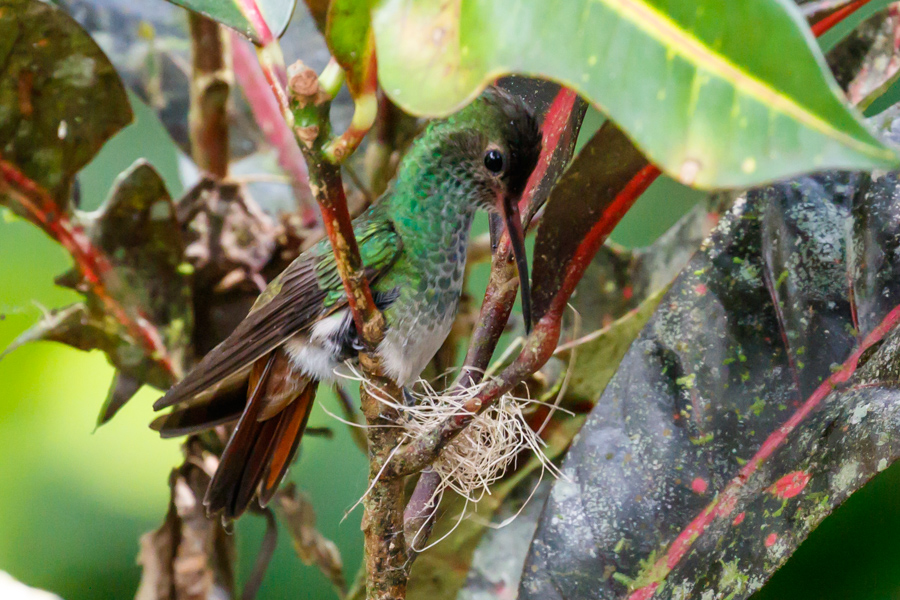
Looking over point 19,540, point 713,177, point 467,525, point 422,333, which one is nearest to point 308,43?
point 422,333

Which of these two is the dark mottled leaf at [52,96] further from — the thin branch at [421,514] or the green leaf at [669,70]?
the green leaf at [669,70]

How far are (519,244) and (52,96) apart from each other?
73cm

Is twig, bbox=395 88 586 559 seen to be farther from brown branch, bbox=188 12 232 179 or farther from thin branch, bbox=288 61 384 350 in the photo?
brown branch, bbox=188 12 232 179

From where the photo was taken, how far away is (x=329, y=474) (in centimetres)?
138

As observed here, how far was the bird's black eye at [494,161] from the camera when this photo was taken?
66 centimetres

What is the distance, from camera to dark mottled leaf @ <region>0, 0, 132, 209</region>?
36.1 inches

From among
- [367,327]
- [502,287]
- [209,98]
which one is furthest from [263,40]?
[209,98]

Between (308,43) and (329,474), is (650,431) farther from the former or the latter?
(308,43)

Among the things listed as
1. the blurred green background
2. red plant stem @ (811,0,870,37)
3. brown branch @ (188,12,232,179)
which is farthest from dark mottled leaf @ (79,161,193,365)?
red plant stem @ (811,0,870,37)

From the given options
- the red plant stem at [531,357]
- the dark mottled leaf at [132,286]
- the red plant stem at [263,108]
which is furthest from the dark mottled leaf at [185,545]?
the red plant stem at [531,357]

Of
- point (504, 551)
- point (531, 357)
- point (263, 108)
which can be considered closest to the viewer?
point (531, 357)

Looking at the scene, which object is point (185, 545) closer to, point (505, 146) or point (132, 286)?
point (132, 286)

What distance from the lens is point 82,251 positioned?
40.5 inches

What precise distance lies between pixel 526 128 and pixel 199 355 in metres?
0.75
